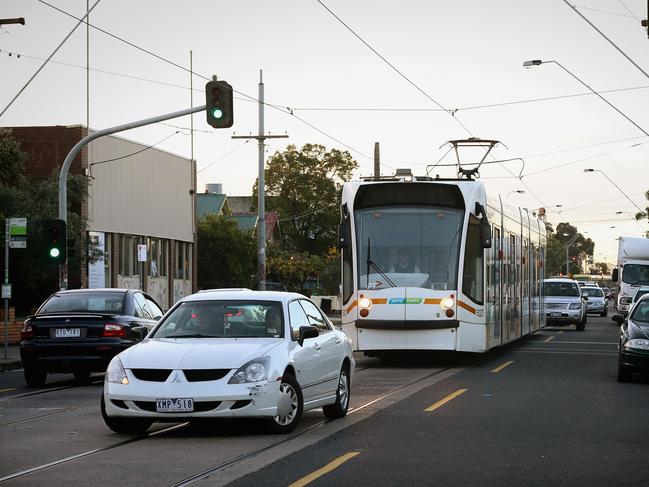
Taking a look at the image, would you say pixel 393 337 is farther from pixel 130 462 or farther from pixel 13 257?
pixel 13 257

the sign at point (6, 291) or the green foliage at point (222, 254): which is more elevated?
the green foliage at point (222, 254)

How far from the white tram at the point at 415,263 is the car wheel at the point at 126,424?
9873 mm

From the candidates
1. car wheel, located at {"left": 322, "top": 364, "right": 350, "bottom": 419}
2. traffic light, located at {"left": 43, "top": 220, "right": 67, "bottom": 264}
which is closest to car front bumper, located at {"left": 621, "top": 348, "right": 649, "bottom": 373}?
car wheel, located at {"left": 322, "top": 364, "right": 350, "bottom": 419}

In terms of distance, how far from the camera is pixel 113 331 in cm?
1934

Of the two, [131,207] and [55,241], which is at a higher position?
[131,207]

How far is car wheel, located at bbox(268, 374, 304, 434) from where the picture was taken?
1228 cm

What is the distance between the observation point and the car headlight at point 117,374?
1216cm

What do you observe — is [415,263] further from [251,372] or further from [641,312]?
[251,372]

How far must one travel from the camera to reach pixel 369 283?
73.7ft

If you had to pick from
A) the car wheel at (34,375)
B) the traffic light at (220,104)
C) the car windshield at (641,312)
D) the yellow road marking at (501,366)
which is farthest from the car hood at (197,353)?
the traffic light at (220,104)

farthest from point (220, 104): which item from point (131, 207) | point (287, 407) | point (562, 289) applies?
point (131, 207)

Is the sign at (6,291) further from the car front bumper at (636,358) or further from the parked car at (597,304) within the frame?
the parked car at (597,304)

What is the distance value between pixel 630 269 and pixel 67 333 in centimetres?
3128

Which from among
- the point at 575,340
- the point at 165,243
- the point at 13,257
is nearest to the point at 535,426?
the point at 575,340
